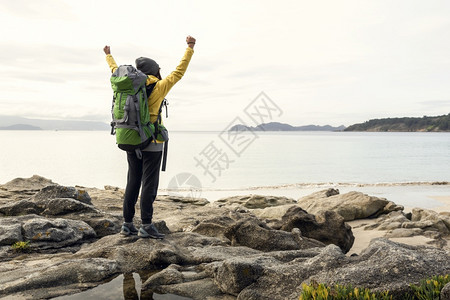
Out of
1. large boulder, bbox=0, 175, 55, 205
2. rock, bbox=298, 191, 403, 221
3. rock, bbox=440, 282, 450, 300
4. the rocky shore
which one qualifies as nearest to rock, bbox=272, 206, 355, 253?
the rocky shore

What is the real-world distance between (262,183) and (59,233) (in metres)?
34.0

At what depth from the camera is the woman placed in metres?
7.02

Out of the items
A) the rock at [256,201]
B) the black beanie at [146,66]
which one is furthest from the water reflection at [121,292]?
the rock at [256,201]

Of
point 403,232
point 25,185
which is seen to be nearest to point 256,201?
point 403,232

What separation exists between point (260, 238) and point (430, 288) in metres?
4.38

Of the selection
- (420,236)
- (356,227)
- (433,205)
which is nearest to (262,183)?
(433,205)

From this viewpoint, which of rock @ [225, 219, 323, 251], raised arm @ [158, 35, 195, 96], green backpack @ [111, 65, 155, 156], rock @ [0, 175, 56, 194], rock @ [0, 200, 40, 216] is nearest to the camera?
green backpack @ [111, 65, 155, 156]

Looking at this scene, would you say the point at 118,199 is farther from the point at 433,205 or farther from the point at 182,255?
the point at 433,205

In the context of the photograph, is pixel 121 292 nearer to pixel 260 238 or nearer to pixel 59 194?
pixel 260 238

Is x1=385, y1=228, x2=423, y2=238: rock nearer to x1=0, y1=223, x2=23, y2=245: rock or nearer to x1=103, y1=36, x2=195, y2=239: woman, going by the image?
x1=103, y1=36, x2=195, y2=239: woman

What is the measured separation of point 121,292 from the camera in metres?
5.46

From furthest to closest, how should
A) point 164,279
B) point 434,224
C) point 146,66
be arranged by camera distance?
1. point 434,224
2. point 146,66
3. point 164,279

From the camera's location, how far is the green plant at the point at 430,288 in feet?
13.9

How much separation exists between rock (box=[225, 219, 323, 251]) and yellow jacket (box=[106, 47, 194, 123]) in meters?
3.36
